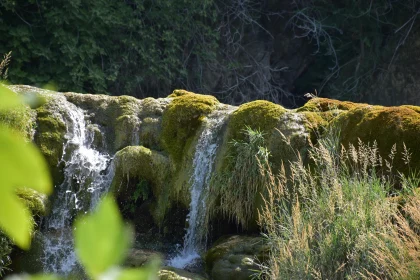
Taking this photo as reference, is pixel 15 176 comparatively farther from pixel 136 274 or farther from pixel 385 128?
pixel 385 128

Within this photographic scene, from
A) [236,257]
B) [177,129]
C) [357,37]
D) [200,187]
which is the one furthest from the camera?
[357,37]

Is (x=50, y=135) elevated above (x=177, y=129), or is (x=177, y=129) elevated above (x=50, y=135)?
(x=177, y=129)

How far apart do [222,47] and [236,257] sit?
8407mm

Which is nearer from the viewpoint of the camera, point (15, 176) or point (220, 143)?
point (15, 176)

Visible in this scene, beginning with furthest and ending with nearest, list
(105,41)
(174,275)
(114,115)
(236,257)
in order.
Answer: (105,41) < (114,115) < (236,257) < (174,275)

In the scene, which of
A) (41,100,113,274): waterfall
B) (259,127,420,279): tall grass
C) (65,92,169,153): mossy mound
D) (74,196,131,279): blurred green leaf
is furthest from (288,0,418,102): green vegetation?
(74,196,131,279): blurred green leaf

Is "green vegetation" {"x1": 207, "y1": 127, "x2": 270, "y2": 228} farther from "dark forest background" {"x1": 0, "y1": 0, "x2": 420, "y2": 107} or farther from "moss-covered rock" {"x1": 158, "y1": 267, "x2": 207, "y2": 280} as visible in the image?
"dark forest background" {"x1": 0, "y1": 0, "x2": 420, "y2": 107}

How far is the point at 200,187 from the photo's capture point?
6.77 m

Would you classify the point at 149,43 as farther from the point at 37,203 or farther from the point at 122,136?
the point at 37,203

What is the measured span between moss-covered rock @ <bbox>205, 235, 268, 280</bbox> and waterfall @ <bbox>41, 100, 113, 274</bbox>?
1.42 meters

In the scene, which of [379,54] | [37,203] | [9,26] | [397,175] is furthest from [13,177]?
[379,54]

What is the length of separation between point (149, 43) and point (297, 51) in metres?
3.72

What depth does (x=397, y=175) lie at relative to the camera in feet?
19.1

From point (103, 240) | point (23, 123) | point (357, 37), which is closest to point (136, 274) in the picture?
point (103, 240)
